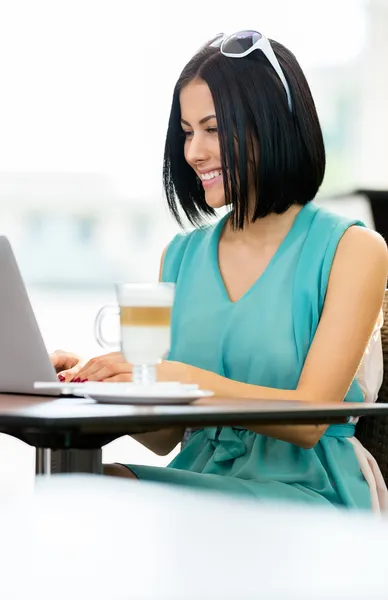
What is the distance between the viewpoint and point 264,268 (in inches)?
68.4

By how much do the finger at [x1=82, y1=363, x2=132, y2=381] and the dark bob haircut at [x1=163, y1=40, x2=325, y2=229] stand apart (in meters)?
0.56

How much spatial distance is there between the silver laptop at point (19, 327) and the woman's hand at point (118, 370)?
57 mm

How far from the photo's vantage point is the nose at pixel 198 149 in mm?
1723

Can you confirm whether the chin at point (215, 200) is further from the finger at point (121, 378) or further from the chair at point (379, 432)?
the finger at point (121, 378)

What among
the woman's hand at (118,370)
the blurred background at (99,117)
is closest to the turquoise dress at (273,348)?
the woman's hand at (118,370)

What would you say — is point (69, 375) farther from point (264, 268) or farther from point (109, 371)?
point (264, 268)

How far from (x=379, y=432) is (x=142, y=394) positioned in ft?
2.44

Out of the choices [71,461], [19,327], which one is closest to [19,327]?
[19,327]

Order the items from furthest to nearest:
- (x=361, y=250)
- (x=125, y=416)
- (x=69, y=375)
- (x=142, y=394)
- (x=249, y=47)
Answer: (x=249, y=47) → (x=361, y=250) → (x=69, y=375) → (x=142, y=394) → (x=125, y=416)

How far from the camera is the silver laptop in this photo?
118 cm

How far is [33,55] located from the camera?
3279 mm

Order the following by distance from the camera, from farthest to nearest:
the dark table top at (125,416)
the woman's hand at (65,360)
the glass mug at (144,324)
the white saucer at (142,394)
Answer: the woman's hand at (65,360), the glass mug at (144,324), the white saucer at (142,394), the dark table top at (125,416)

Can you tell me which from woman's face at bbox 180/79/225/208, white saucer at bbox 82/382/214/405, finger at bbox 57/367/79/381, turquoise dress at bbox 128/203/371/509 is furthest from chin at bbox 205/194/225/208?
white saucer at bbox 82/382/214/405

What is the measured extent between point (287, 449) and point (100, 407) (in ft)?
2.00
